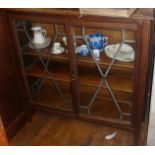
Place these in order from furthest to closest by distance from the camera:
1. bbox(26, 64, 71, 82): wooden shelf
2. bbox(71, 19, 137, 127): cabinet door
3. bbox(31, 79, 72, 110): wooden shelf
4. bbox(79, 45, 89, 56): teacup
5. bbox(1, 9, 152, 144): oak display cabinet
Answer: bbox(31, 79, 72, 110): wooden shelf < bbox(26, 64, 71, 82): wooden shelf < bbox(79, 45, 89, 56): teacup < bbox(71, 19, 137, 127): cabinet door < bbox(1, 9, 152, 144): oak display cabinet

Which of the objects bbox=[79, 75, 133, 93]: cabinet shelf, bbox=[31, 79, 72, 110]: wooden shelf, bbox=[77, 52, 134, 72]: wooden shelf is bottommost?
bbox=[31, 79, 72, 110]: wooden shelf

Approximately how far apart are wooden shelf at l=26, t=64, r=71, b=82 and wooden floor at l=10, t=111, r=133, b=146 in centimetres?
42

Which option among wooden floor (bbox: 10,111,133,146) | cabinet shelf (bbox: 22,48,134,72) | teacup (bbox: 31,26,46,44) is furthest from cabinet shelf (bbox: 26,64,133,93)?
wooden floor (bbox: 10,111,133,146)

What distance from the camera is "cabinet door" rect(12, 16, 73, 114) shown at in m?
1.79

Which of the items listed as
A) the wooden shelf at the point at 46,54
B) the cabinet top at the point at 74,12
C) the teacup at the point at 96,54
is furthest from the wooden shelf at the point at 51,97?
the cabinet top at the point at 74,12

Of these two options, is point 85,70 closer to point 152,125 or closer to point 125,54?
point 125,54

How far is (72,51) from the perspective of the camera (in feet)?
5.37

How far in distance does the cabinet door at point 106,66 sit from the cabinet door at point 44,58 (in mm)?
112

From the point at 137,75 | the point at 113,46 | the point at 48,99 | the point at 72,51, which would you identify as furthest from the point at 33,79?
the point at 137,75

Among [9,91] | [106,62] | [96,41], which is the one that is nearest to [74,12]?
[96,41]

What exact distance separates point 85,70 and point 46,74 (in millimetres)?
287

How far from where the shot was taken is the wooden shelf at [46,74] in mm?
1877

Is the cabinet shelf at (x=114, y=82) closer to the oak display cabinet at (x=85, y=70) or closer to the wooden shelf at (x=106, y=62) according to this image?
the oak display cabinet at (x=85, y=70)

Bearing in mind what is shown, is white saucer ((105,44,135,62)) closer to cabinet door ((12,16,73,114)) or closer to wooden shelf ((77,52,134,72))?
wooden shelf ((77,52,134,72))
